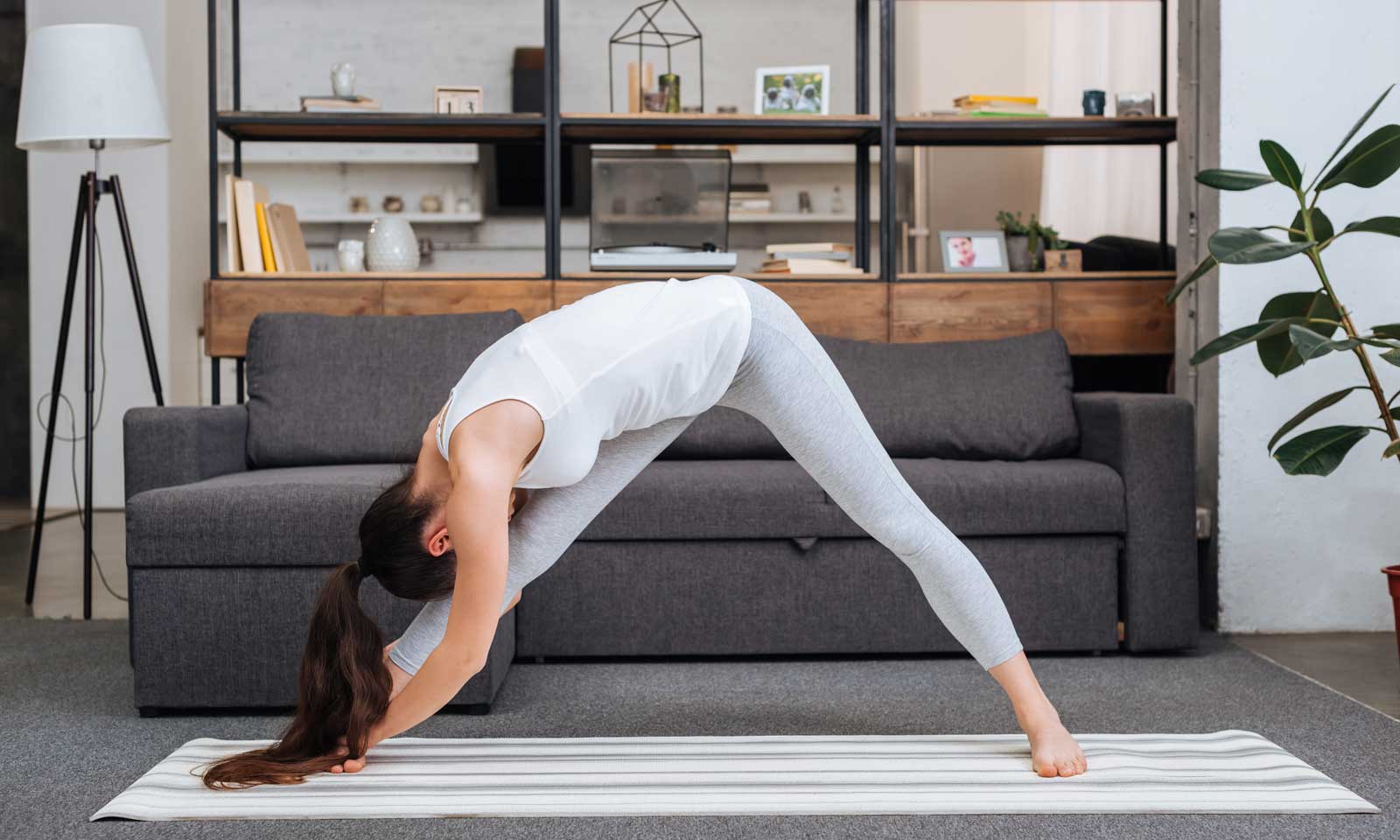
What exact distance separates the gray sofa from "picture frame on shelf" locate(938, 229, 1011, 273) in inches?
29.8

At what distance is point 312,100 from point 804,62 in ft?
14.8

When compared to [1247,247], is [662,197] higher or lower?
higher

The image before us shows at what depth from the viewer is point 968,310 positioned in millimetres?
3631

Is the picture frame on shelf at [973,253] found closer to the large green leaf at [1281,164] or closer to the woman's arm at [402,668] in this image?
the large green leaf at [1281,164]

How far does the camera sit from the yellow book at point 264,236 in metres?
3.66

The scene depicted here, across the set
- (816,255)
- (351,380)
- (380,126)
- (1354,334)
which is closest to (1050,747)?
(1354,334)

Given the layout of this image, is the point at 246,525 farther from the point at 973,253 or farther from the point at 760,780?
the point at 973,253

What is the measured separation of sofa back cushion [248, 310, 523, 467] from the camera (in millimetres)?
3086

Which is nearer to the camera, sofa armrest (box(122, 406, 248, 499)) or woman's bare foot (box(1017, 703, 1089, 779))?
woman's bare foot (box(1017, 703, 1089, 779))

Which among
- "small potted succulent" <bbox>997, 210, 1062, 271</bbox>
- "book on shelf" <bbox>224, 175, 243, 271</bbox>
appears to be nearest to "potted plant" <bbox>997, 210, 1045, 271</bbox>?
"small potted succulent" <bbox>997, 210, 1062, 271</bbox>

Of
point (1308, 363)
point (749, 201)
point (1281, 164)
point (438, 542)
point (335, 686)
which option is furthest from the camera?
point (749, 201)

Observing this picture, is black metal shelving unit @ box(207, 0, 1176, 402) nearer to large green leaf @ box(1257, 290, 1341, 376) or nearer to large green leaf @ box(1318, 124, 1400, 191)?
large green leaf @ box(1257, 290, 1341, 376)

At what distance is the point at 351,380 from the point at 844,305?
1424 mm

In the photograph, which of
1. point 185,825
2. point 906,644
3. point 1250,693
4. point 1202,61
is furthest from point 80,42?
point 1250,693
